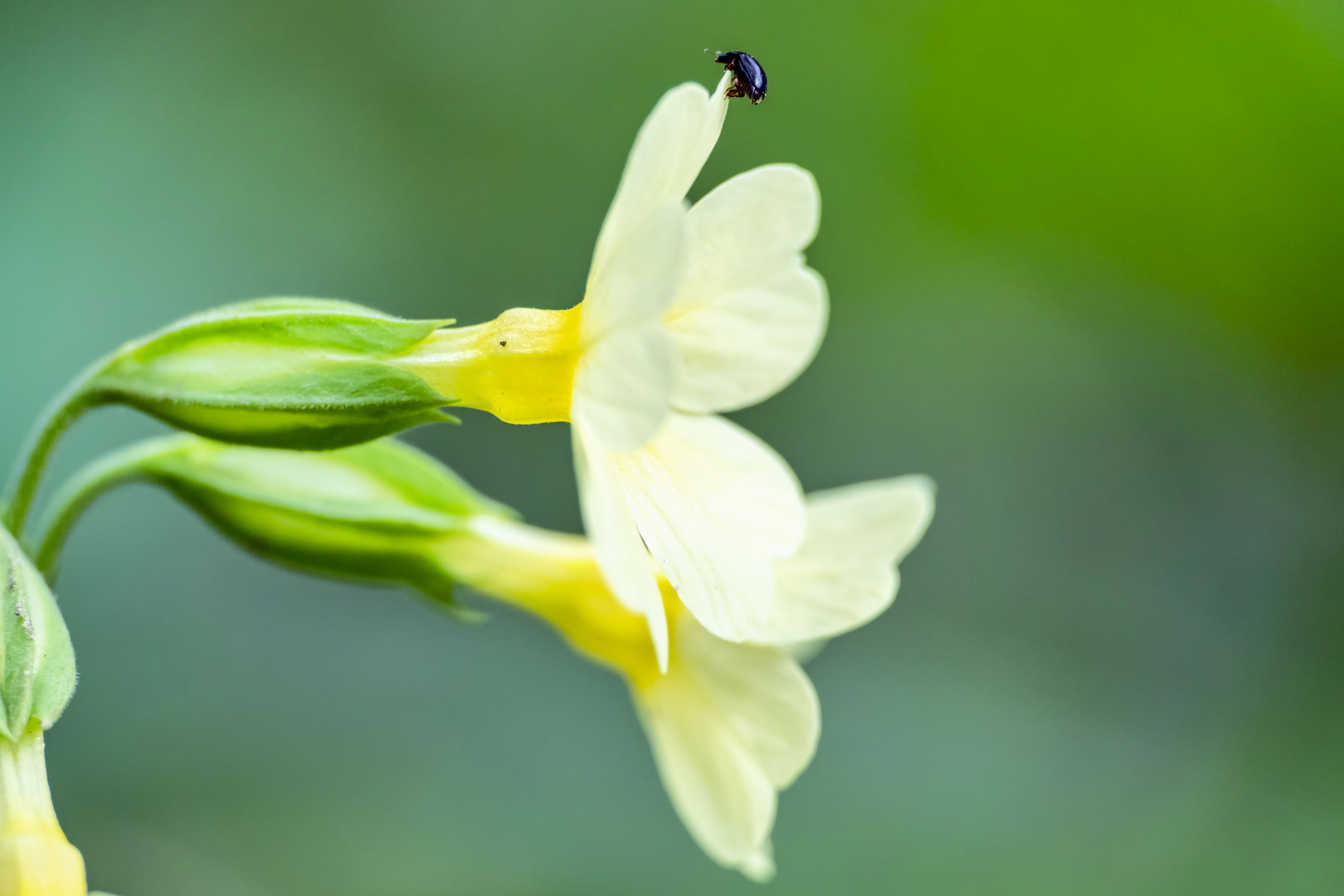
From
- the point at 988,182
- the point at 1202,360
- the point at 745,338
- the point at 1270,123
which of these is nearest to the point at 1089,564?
the point at 1202,360

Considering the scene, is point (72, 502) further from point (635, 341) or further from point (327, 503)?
point (635, 341)

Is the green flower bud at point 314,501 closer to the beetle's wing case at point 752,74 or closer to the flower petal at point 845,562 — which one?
the flower petal at point 845,562

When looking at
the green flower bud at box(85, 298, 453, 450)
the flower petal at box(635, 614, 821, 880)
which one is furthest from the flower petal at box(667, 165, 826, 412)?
the flower petal at box(635, 614, 821, 880)

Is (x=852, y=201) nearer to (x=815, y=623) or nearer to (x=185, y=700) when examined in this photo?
(x=185, y=700)

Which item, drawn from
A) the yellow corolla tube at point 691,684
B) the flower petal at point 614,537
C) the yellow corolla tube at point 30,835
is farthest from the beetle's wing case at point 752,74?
the yellow corolla tube at point 30,835

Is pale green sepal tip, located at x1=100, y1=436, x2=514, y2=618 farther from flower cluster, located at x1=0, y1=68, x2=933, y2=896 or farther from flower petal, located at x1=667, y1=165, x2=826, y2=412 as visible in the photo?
flower petal, located at x1=667, y1=165, x2=826, y2=412

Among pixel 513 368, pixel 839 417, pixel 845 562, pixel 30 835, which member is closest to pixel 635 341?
pixel 513 368
